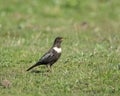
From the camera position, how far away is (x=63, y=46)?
15398 mm

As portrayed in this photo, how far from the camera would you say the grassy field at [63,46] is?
36.0ft

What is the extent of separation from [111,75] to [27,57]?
2.58m

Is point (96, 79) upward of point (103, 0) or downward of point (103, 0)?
downward

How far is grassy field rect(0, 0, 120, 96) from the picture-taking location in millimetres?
10961

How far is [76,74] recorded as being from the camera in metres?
11.8

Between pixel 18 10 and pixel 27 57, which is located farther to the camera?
pixel 18 10

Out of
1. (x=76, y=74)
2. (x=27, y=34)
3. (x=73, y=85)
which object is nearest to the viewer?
(x=73, y=85)

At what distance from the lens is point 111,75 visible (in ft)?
38.0

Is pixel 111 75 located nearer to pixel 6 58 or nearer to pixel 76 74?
pixel 76 74

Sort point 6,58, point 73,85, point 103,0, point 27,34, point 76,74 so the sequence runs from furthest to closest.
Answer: point 103,0, point 27,34, point 6,58, point 76,74, point 73,85

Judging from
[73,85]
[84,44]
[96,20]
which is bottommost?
[73,85]

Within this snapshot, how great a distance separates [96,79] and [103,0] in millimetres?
12744

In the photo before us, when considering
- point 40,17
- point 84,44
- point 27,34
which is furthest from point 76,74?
point 40,17

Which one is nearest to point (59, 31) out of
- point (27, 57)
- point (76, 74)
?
point (27, 57)
